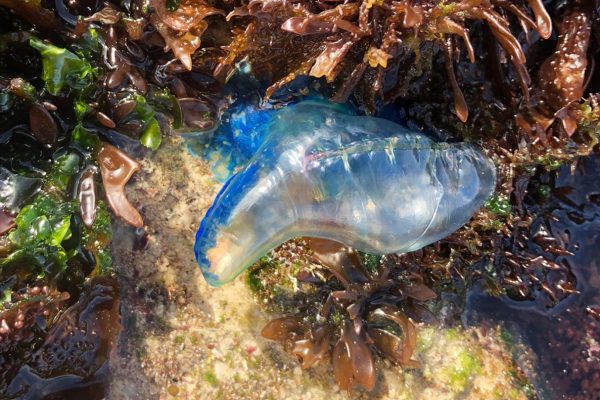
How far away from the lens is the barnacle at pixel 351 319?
2977 millimetres

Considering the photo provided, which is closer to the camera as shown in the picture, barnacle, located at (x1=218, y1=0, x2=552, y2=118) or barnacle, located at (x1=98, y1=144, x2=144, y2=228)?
barnacle, located at (x1=218, y1=0, x2=552, y2=118)

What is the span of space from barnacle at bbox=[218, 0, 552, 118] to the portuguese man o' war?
241 mm

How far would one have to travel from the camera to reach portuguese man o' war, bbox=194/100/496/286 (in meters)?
2.60

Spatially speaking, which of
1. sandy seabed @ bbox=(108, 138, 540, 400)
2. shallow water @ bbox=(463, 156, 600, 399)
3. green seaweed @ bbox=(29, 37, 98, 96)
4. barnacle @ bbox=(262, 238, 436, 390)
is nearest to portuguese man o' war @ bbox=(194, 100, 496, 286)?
barnacle @ bbox=(262, 238, 436, 390)

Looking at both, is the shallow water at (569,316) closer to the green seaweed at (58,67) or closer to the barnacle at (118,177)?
the barnacle at (118,177)

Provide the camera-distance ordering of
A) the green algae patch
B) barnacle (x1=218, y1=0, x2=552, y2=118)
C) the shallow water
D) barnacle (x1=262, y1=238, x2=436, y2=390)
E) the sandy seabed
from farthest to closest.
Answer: the shallow water → the green algae patch → barnacle (x1=262, y1=238, x2=436, y2=390) → the sandy seabed → barnacle (x1=218, y1=0, x2=552, y2=118)

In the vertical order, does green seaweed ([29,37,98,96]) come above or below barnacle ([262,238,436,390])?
above

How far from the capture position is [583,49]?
Answer: 2850mm

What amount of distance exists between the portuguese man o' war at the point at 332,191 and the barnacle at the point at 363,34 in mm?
241

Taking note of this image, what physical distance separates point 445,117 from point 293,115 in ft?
3.04

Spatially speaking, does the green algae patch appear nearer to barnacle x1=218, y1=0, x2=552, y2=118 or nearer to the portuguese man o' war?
the portuguese man o' war

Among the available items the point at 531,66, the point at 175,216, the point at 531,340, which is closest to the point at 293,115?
the point at 175,216

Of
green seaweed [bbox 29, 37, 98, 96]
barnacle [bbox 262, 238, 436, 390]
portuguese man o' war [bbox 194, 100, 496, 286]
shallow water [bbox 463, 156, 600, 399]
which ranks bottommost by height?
Result: shallow water [bbox 463, 156, 600, 399]

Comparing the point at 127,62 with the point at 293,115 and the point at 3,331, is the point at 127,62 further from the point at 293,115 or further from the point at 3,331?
the point at 3,331
